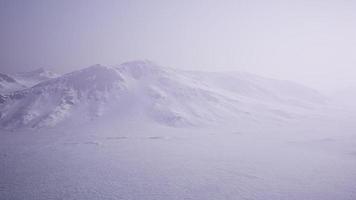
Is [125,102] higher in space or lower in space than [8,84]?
lower

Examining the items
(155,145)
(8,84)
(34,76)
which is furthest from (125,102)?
(34,76)

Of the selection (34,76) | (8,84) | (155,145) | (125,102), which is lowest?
(155,145)

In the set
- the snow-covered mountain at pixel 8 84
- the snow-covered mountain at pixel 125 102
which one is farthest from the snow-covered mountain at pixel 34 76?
the snow-covered mountain at pixel 125 102

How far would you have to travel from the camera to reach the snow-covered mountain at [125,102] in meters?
76.1

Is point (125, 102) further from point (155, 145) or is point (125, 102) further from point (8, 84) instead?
point (8, 84)

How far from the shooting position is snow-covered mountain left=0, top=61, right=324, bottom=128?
76.1 m

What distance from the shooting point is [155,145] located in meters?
49.1

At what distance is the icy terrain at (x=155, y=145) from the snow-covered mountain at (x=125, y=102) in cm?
42

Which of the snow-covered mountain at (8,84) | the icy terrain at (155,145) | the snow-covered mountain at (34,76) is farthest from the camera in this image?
the snow-covered mountain at (34,76)

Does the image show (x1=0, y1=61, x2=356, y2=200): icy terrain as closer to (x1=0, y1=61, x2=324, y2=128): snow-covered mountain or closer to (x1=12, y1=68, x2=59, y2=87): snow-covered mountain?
(x1=0, y1=61, x2=324, y2=128): snow-covered mountain

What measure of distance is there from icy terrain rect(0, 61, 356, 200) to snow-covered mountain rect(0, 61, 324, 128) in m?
0.42

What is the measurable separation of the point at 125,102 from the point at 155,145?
146 ft

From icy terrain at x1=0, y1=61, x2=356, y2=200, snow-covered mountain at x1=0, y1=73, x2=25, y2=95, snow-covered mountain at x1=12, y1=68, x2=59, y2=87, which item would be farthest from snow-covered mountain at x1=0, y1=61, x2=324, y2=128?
snow-covered mountain at x1=12, y1=68, x2=59, y2=87

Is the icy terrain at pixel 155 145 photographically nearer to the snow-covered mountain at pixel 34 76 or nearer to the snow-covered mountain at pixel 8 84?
the snow-covered mountain at pixel 8 84
